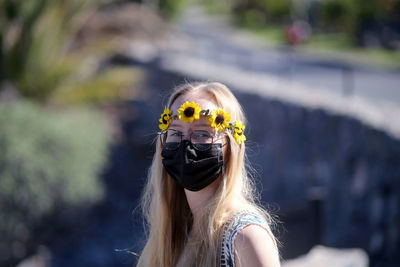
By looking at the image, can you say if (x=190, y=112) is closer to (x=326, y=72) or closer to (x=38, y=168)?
(x=38, y=168)

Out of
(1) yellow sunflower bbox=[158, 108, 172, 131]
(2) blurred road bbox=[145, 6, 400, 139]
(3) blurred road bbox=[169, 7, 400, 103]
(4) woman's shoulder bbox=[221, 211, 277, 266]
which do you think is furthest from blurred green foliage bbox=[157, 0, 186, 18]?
(4) woman's shoulder bbox=[221, 211, 277, 266]

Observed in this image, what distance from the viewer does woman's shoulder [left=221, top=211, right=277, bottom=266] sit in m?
1.65

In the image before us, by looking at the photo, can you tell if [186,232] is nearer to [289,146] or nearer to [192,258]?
[192,258]

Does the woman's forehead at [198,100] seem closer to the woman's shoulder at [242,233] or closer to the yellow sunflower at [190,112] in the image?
the yellow sunflower at [190,112]

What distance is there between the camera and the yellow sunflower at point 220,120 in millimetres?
1957

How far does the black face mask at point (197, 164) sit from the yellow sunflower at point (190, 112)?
11cm

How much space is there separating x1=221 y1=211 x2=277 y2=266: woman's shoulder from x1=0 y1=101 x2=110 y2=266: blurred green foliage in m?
6.14

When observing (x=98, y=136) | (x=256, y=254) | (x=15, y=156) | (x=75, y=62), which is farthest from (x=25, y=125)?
(x=256, y=254)

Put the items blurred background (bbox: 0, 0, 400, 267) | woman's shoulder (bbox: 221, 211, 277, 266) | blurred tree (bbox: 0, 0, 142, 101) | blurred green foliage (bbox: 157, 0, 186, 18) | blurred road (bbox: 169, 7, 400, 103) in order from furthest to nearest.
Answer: blurred green foliage (bbox: 157, 0, 186, 18), blurred road (bbox: 169, 7, 400, 103), blurred tree (bbox: 0, 0, 142, 101), blurred background (bbox: 0, 0, 400, 267), woman's shoulder (bbox: 221, 211, 277, 266)

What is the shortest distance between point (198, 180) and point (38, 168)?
19.4ft

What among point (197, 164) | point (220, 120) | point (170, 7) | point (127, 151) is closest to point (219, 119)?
point (220, 120)

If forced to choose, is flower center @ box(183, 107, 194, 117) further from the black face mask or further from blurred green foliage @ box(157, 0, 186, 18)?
blurred green foliage @ box(157, 0, 186, 18)

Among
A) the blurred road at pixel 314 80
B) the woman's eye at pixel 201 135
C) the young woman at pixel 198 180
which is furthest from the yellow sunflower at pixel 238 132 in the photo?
the blurred road at pixel 314 80

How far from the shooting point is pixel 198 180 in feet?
6.63
